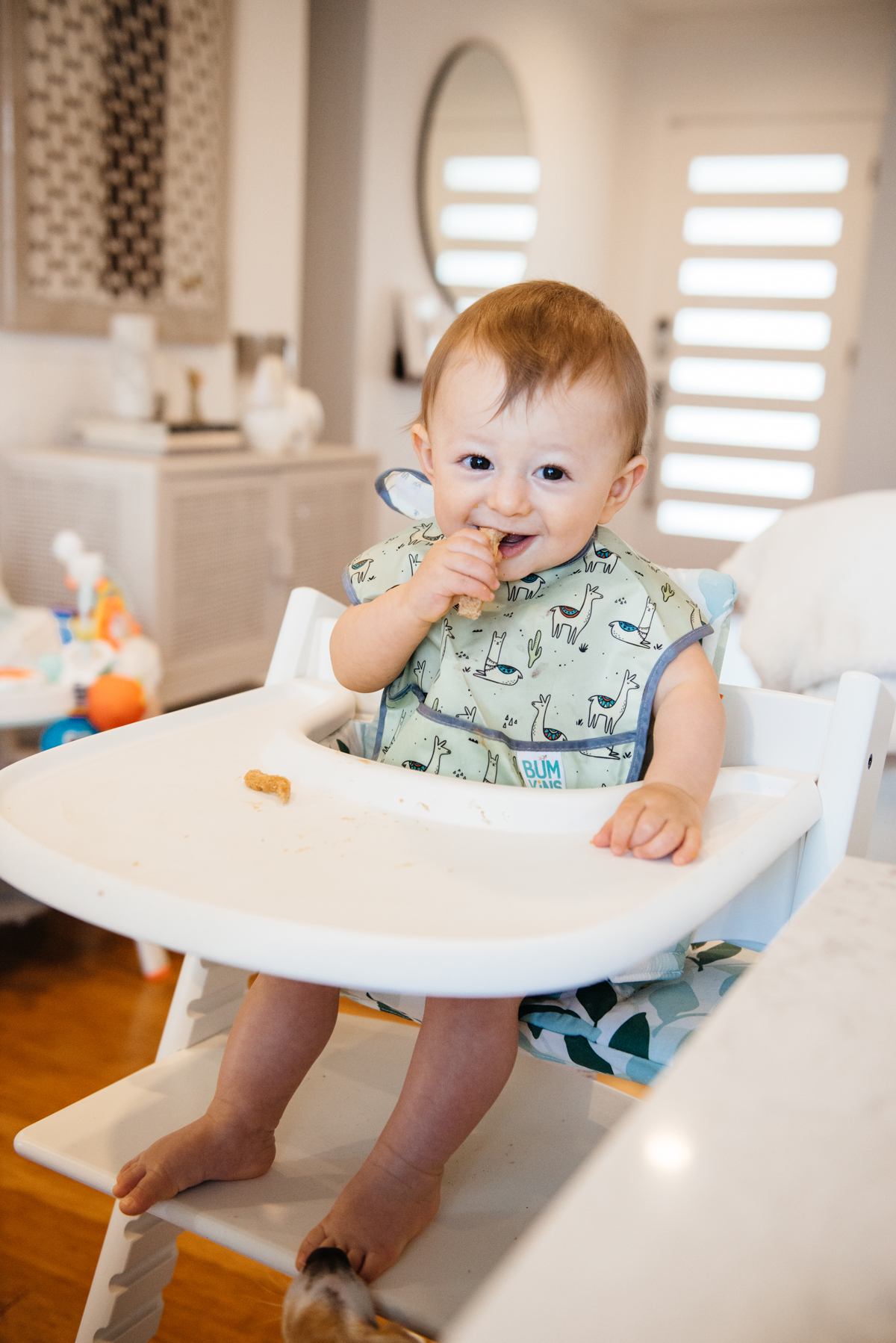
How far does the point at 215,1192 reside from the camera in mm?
770

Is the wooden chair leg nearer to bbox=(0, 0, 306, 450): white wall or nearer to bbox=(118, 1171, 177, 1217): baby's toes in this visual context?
bbox=(118, 1171, 177, 1217): baby's toes

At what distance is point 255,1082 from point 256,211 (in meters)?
2.75

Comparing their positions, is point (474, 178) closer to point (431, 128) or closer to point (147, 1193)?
point (431, 128)

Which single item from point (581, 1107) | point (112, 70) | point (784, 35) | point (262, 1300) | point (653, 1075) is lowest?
point (262, 1300)

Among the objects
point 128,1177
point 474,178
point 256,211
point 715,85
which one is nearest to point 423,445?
point 128,1177

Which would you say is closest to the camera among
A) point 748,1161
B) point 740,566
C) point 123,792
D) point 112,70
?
point 748,1161

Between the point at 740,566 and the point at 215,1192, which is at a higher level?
the point at 740,566

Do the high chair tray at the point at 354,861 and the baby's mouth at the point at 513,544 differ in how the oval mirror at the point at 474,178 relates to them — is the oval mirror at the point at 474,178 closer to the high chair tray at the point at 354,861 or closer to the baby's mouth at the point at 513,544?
the baby's mouth at the point at 513,544

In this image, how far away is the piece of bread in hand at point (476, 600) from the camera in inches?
32.1

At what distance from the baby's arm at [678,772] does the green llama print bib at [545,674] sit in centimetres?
2

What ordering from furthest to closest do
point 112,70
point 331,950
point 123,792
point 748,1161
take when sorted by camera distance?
point 112,70 < point 123,792 < point 331,950 < point 748,1161

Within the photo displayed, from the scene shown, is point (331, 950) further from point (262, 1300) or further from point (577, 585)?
point (262, 1300)

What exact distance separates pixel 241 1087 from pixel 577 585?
0.46m

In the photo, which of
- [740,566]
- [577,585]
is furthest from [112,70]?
[577,585]
